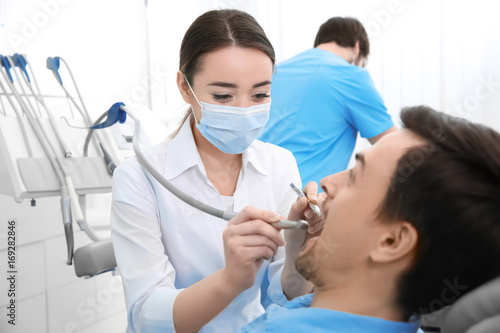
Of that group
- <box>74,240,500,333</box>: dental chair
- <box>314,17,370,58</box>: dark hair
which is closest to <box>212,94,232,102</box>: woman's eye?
<box>74,240,500,333</box>: dental chair

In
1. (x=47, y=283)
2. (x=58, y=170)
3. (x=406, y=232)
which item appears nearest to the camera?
(x=406, y=232)

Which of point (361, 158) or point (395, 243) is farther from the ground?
point (361, 158)

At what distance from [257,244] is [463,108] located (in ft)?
7.43

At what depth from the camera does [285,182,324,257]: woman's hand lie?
3.37ft

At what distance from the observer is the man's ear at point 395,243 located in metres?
0.81

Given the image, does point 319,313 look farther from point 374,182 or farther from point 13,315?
point 13,315

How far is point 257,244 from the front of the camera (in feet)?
2.83

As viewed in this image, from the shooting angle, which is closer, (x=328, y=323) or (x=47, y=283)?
(x=328, y=323)

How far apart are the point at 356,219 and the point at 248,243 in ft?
0.71

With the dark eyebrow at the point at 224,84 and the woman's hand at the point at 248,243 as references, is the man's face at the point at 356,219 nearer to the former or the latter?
the woman's hand at the point at 248,243

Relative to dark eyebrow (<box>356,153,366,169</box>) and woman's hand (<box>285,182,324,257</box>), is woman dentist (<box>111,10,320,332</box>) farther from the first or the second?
dark eyebrow (<box>356,153,366,169</box>)

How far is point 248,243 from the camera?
86cm

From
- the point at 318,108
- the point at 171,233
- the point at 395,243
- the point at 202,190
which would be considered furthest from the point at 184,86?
the point at 318,108

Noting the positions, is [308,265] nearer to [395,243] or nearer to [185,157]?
[395,243]
